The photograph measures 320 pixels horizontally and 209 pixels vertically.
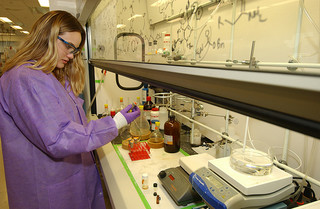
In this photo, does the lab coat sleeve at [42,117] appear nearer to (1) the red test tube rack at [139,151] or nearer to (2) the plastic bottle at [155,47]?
(1) the red test tube rack at [139,151]

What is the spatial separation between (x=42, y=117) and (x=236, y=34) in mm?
1000

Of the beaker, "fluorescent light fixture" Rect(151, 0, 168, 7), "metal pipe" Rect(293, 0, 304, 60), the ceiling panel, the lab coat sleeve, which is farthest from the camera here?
the ceiling panel

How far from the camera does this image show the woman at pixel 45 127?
3.10 feet

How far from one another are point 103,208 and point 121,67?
1.18 metres

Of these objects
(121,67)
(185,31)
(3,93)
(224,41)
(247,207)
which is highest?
(185,31)

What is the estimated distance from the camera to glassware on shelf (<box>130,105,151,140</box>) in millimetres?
1821

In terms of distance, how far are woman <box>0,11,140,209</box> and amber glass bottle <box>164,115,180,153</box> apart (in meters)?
0.33

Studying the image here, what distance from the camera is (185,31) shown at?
1293mm

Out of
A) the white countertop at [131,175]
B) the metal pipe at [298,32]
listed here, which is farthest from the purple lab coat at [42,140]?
the metal pipe at [298,32]

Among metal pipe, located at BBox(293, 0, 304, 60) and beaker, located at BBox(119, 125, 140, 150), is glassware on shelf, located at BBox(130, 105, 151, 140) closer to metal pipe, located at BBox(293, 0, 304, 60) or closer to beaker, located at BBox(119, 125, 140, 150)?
beaker, located at BBox(119, 125, 140, 150)

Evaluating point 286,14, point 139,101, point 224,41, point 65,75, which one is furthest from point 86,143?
point 139,101

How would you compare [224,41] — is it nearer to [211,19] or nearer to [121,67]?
[211,19]

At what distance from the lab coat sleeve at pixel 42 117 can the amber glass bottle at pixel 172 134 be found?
2.04 ft

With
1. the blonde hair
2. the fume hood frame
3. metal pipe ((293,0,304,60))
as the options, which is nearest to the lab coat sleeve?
the blonde hair
